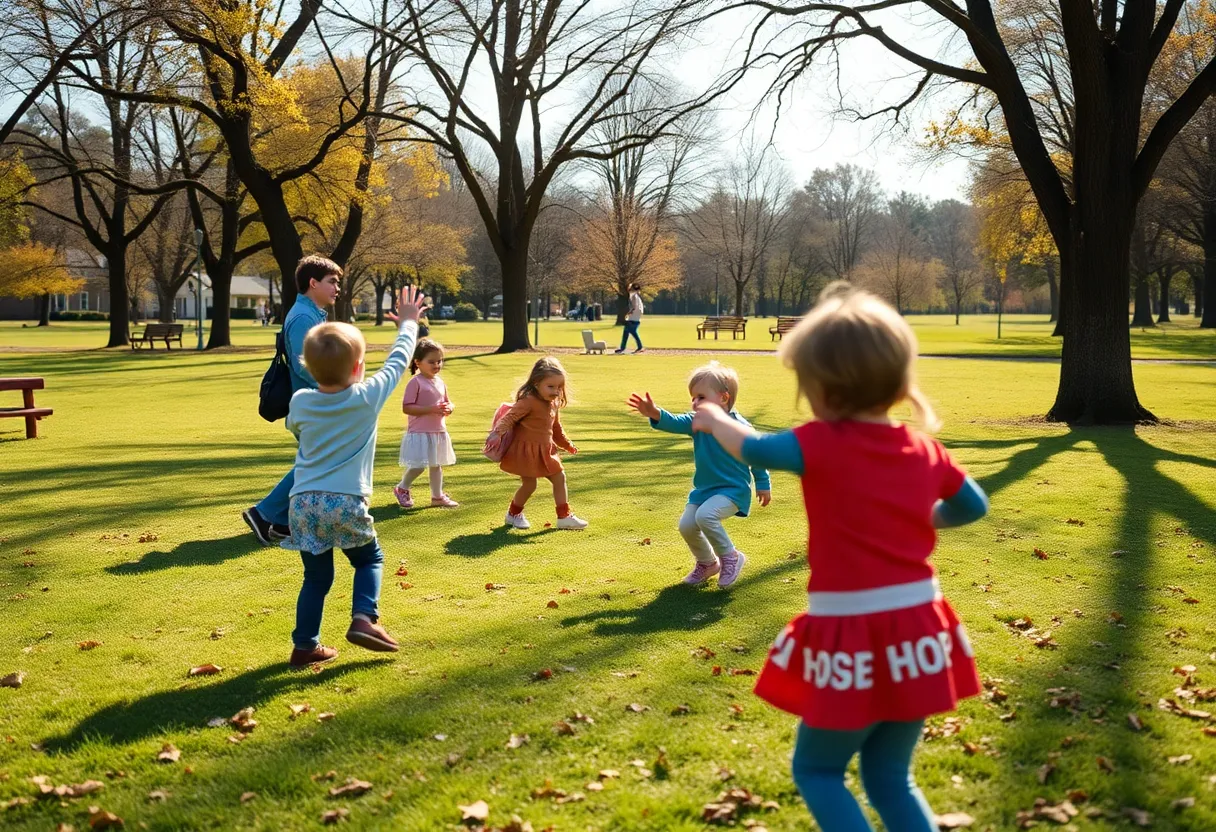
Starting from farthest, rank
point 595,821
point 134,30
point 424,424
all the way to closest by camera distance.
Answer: point 134,30
point 424,424
point 595,821

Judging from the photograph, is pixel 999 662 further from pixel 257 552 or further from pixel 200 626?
pixel 257 552

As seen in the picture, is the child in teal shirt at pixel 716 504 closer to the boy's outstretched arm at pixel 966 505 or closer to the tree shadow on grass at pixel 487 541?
the tree shadow on grass at pixel 487 541

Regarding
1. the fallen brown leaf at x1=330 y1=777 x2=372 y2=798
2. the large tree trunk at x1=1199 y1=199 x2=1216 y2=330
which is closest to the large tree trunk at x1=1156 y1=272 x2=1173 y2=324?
the large tree trunk at x1=1199 y1=199 x2=1216 y2=330

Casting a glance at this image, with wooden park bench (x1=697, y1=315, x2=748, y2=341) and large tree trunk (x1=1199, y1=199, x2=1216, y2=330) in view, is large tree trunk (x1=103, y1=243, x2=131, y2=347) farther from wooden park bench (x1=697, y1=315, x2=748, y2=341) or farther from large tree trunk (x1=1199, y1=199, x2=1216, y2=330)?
large tree trunk (x1=1199, y1=199, x2=1216, y2=330)

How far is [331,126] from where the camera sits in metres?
30.8

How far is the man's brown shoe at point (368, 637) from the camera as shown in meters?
5.12

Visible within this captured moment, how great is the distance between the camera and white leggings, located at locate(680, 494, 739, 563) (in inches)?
255

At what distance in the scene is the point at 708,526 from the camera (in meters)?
6.48

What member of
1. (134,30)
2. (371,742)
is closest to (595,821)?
(371,742)

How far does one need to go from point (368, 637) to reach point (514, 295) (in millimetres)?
29241

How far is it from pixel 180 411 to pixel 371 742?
14.8m

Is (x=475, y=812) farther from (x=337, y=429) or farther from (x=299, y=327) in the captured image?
(x=299, y=327)

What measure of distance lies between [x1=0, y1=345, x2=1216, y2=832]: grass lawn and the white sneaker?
0.11 metres

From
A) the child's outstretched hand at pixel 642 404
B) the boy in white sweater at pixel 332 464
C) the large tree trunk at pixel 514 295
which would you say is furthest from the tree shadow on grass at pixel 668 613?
the large tree trunk at pixel 514 295
